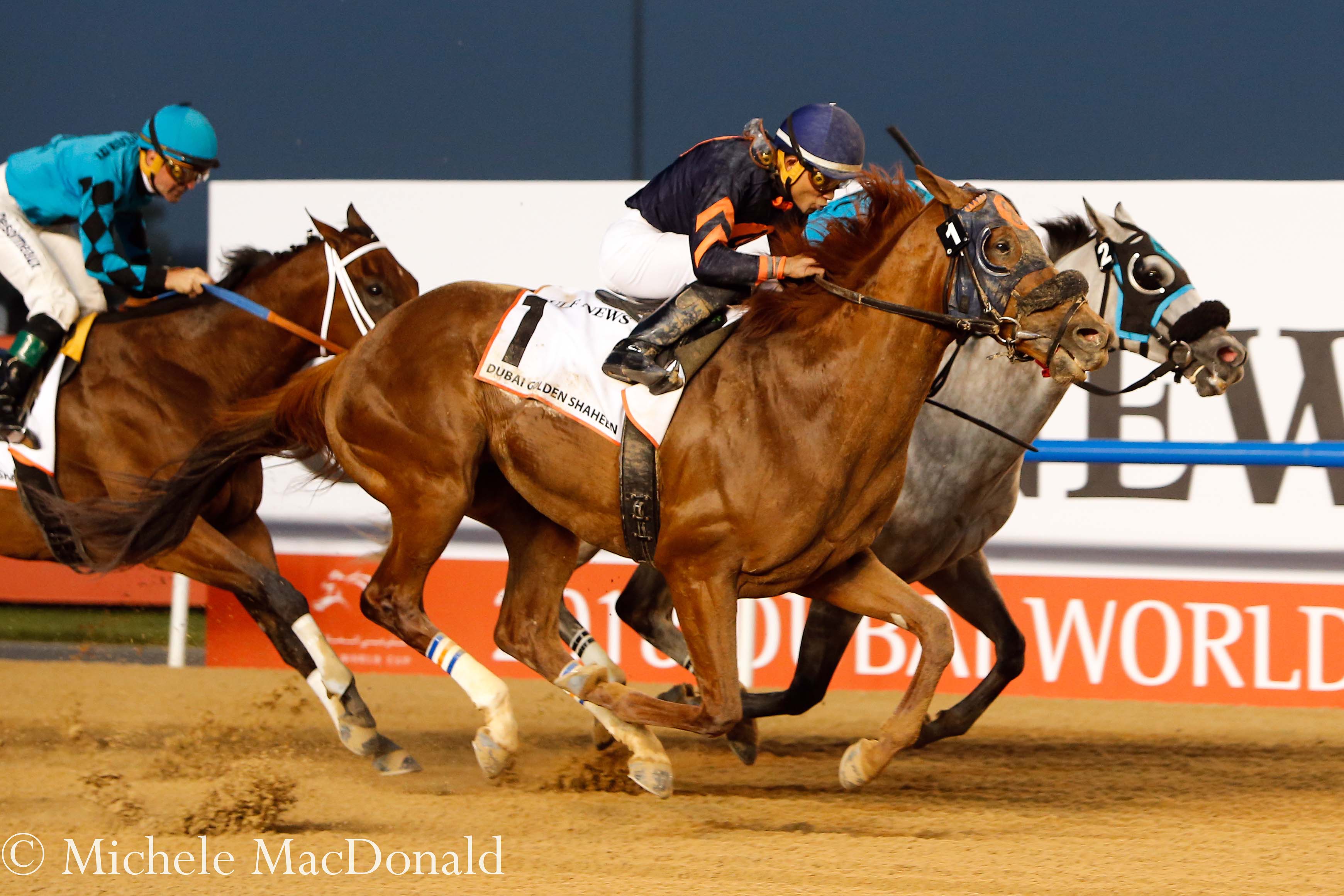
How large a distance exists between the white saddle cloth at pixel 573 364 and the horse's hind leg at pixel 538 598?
58cm

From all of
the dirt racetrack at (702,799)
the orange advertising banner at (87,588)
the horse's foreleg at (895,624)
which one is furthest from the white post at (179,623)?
the horse's foreleg at (895,624)

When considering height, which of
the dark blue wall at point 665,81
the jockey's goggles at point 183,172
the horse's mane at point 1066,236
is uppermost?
the dark blue wall at point 665,81

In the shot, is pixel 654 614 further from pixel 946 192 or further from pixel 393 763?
pixel 946 192

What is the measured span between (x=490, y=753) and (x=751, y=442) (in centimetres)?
113

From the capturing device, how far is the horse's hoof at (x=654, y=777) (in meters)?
3.60

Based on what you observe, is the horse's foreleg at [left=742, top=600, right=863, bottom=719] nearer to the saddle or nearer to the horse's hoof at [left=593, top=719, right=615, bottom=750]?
the horse's hoof at [left=593, top=719, right=615, bottom=750]

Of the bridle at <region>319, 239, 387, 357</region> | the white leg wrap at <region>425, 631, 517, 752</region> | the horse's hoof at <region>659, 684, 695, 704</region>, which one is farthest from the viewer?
the bridle at <region>319, 239, 387, 357</region>

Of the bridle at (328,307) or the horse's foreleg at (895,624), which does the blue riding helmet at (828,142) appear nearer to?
the horse's foreleg at (895,624)

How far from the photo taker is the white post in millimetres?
5957

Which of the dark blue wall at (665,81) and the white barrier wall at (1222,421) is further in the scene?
the dark blue wall at (665,81)

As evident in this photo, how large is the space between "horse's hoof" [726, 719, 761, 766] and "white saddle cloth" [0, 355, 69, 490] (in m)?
2.33

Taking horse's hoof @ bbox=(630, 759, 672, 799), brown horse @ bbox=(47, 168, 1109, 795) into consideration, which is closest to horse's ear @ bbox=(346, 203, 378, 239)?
brown horse @ bbox=(47, 168, 1109, 795)

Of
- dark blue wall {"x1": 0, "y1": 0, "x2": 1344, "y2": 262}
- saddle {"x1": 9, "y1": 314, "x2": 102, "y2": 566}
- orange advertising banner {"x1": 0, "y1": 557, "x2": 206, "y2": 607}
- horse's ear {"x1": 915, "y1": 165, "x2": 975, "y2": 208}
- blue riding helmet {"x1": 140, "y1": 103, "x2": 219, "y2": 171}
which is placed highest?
dark blue wall {"x1": 0, "y1": 0, "x2": 1344, "y2": 262}

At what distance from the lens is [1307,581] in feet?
17.0
